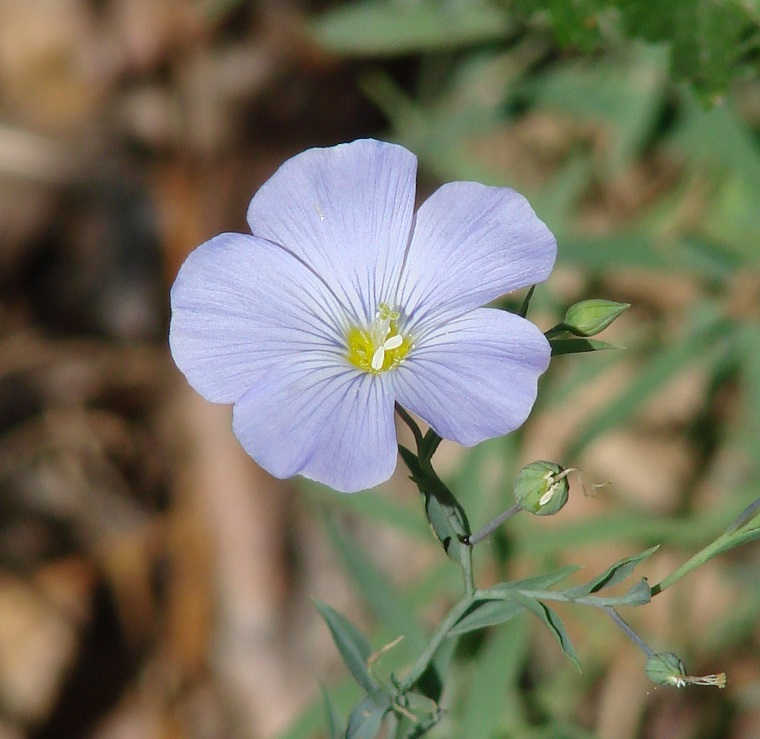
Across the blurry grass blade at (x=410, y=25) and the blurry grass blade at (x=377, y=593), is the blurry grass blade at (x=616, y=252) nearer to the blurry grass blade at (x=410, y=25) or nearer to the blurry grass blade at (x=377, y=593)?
the blurry grass blade at (x=410, y=25)

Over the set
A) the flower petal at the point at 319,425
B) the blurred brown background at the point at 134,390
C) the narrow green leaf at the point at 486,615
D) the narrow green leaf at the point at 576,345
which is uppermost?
the flower petal at the point at 319,425

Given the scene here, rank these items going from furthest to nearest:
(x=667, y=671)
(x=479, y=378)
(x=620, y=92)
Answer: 1. (x=620, y=92)
2. (x=479, y=378)
3. (x=667, y=671)

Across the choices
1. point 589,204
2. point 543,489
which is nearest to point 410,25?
point 589,204

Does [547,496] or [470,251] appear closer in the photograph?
[547,496]

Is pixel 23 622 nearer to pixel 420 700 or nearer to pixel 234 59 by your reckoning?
pixel 420 700

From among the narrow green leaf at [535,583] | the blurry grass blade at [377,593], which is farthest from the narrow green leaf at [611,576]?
the blurry grass blade at [377,593]

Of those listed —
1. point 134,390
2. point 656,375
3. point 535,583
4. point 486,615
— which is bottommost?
point 134,390

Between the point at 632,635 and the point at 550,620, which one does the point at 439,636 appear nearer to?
the point at 550,620
